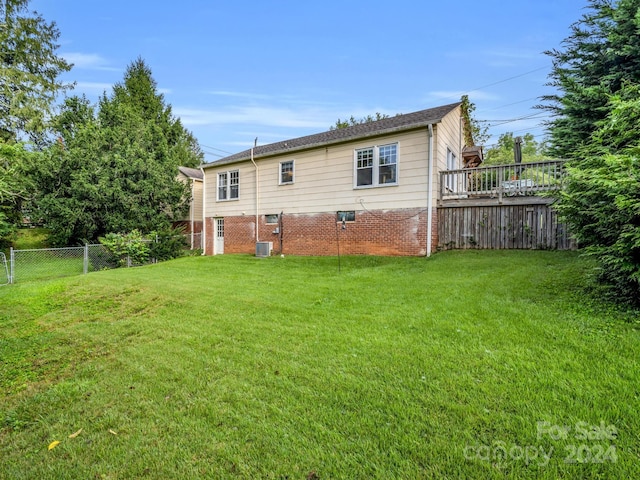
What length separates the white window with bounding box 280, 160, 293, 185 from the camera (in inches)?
551

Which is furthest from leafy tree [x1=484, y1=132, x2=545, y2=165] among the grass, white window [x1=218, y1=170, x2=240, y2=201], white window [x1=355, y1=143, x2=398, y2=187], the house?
the grass

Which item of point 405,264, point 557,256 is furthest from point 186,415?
point 557,256

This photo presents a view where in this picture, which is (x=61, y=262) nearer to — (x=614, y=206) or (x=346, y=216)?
(x=346, y=216)

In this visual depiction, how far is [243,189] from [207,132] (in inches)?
1069

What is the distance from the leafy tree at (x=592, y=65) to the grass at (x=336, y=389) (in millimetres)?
5646

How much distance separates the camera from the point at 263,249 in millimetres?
13805

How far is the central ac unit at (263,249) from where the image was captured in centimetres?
1374

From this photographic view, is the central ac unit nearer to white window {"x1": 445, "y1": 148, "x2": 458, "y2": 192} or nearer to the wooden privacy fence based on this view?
the wooden privacy fence

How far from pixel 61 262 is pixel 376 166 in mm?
13573

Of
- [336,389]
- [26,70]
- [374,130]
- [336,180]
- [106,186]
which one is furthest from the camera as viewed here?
[26,70]

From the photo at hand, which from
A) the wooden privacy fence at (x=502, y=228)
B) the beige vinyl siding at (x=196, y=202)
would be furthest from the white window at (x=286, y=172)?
the beige vinyl siding at (x=196, y=202)

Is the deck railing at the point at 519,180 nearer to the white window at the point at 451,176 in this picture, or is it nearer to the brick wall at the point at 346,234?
the white window at the point at 451,176

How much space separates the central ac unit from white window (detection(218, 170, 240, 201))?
11.1ft

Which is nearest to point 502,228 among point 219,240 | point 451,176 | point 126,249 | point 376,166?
point 451,176
